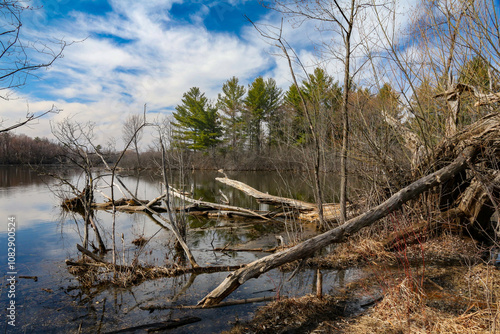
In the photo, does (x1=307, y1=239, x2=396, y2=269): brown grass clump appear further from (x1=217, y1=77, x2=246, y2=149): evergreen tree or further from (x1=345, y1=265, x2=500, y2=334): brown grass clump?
(x1=217, y1=77, x2=246, y2=149): evergreen tree

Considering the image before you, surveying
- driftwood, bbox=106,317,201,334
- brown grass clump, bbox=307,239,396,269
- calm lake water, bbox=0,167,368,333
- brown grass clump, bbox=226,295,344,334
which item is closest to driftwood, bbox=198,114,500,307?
driftwood, bbox=106,317,201,334

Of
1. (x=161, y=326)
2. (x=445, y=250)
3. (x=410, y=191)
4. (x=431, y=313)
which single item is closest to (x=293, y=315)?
(x=431, y=313)

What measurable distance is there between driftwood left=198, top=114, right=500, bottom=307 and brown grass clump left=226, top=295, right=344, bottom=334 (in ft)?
1.73

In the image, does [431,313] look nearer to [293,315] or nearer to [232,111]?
[293,315]

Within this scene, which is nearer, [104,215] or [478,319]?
[478,319]

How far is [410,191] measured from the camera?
5.50 m

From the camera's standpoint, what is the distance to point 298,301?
430cm

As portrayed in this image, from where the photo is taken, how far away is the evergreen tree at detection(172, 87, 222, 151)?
39.2 meters

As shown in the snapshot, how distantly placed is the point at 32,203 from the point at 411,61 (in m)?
17.2

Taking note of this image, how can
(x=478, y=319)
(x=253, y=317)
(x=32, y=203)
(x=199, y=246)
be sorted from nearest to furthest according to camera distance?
1. (x=478, y=319)
2. (x=253, y=317)
3. (x=199, y=246)
4. (x=32, y=203)

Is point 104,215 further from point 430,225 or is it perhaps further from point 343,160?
point 430,225

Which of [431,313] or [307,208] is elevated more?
[307,208]

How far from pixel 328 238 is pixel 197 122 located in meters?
36.4

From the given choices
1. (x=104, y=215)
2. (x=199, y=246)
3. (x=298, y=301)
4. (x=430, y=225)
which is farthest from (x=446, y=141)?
→ (x=104, y=215)
